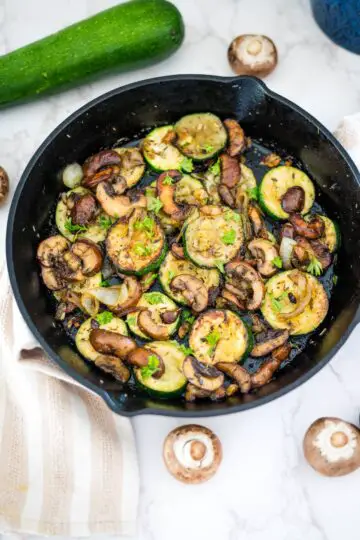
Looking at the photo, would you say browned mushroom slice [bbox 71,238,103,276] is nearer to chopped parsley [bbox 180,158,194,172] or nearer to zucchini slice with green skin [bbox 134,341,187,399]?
zucchini slice with green skin [bbox 134,341,187,399]

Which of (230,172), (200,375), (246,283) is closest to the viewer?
(200,375)

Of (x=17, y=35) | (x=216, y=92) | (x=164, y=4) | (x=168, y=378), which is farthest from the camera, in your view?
(x=17, y=35)

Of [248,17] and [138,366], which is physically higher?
[248,17]

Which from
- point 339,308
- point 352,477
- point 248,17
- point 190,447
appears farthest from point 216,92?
point 352,477

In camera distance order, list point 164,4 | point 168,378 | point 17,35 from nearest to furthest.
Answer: point 168,378 < point 164,4 < point 17,35

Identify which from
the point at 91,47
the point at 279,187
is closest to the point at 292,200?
the point at 279,187

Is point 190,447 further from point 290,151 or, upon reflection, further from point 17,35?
point 17,35

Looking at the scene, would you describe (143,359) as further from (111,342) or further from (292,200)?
(292,200)
